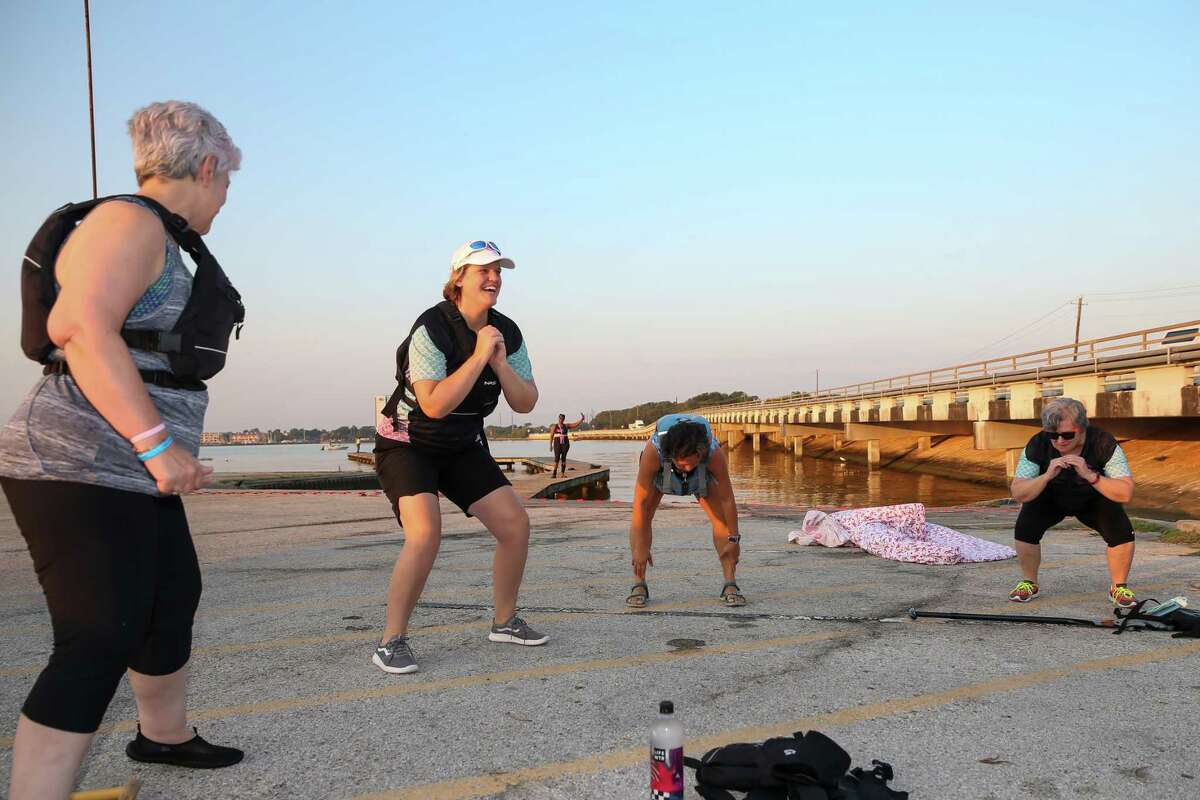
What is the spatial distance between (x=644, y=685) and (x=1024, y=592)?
3.30 metres

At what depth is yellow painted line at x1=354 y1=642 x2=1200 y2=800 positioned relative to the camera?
8.39 feet

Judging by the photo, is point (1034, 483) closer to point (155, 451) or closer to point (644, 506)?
point (644, 506)

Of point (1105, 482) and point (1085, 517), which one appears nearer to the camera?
point (1105, 482)

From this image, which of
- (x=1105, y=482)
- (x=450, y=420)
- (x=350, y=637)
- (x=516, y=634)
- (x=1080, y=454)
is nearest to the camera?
(x=450, y=420)

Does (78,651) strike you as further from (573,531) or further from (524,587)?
(573,531)

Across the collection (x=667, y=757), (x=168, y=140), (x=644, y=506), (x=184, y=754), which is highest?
(x=168, y=140)

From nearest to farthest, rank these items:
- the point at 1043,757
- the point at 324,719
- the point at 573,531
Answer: the point at 1043,757
the point at 324,719
the point at 573,531

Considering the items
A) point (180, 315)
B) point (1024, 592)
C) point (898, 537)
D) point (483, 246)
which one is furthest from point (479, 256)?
point (898, 537)

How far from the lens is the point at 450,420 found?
3912 millimetres

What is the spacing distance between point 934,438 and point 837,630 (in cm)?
4637

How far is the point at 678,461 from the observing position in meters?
4.88

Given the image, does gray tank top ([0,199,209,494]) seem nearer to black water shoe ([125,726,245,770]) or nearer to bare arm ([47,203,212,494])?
bare arm ([47,203,212,494])

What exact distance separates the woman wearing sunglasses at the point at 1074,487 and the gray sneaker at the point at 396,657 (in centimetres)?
391

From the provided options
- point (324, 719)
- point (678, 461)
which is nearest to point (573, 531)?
point (678, 461)
